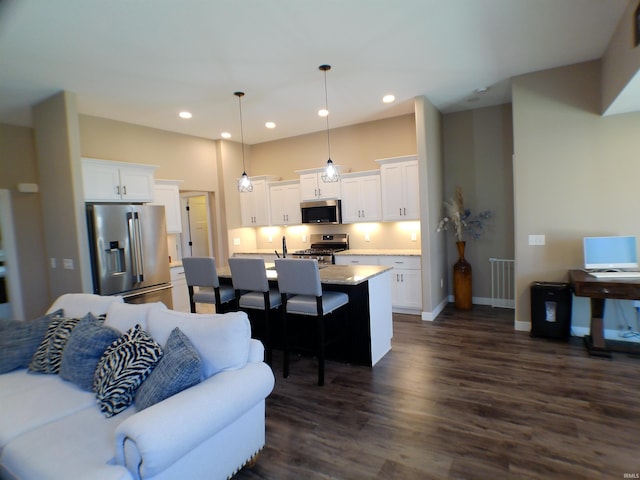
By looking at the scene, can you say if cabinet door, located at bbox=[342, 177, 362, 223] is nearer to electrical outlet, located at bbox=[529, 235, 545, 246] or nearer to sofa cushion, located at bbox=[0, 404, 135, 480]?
electrical outlet, located at bbox=[529, 235, 545, 246]

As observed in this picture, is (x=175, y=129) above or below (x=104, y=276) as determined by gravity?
above

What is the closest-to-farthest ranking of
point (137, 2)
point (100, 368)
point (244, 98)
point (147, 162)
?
point (100, 368), point (137, 2), point (244, 98), point (147, 162)

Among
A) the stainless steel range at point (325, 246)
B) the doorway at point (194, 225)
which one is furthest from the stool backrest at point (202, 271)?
the doorway at point (194, 225)

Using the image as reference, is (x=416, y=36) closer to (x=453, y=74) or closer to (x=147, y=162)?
(x=453, y=74)

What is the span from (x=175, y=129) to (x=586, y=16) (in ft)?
17.8

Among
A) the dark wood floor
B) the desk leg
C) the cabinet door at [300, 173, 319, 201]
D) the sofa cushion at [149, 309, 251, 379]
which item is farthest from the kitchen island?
the cabinet door at [300, 173, 319, 201]

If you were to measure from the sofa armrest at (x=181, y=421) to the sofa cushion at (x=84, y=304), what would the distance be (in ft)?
4.82

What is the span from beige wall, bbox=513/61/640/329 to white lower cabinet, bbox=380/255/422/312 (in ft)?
4.26

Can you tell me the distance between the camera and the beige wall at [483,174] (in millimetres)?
5254

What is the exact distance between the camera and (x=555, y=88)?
3.98m

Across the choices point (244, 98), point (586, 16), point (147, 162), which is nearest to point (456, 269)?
point (586, 16)

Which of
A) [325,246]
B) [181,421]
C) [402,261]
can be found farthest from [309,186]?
[181,421]

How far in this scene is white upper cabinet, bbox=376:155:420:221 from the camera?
5164mm

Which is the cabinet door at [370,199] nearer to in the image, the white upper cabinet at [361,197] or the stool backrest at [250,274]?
the white upper cabinet at [361,197]
